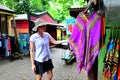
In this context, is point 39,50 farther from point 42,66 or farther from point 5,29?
point 5,29

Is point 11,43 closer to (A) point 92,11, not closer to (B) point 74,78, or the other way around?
(B) point 74,78

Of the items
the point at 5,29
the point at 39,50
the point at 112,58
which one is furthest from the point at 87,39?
the point at 5,29

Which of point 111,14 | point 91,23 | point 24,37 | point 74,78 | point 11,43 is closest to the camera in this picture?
point 111,14

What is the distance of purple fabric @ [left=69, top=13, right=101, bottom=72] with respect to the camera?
371 cm

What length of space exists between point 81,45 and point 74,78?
4819 millimetres

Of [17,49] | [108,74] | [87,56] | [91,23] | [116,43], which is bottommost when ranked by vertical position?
[17,49]

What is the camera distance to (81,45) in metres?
3.87

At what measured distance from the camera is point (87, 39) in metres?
3.75

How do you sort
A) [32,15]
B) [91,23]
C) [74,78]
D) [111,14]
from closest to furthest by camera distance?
1. [111,14]
2. [91,23]
3. [74,78]
4. [32,15]

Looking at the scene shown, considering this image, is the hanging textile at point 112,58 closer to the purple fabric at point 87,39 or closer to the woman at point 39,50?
the purple fabric at point 87,39

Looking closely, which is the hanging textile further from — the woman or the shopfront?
the shopfront

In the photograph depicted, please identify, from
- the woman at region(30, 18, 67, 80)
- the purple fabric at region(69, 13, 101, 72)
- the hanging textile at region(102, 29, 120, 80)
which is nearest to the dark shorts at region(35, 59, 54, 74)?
the woman at region(30, 18, 67, 80)

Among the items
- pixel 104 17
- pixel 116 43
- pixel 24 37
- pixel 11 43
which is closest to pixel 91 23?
pixel 104 17

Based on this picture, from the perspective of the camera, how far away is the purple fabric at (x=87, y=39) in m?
3.71
